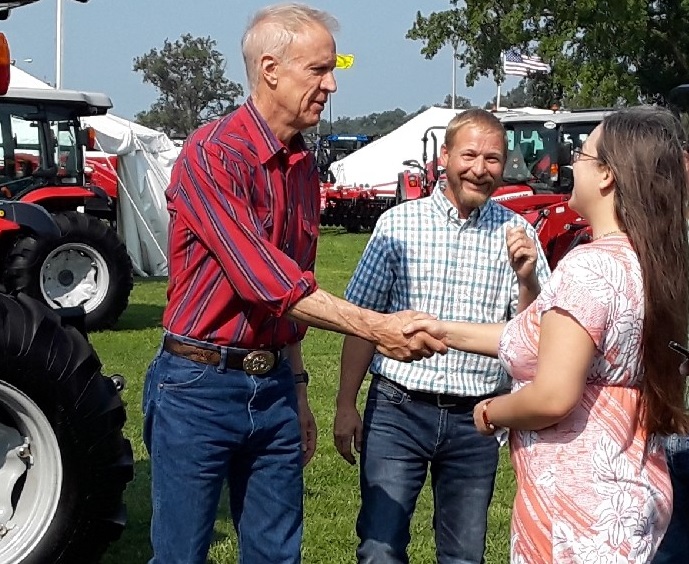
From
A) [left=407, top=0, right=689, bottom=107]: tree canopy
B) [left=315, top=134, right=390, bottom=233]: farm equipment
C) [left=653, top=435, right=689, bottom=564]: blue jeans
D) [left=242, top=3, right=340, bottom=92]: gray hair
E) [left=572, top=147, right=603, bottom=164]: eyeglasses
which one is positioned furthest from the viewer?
[left=407, top=0, right=689, bottom=107]: tree canopy

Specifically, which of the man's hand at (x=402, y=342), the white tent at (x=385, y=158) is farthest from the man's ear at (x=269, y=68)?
the white tent at (x=385, y=158)

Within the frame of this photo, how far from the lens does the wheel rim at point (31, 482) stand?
12.7 ft

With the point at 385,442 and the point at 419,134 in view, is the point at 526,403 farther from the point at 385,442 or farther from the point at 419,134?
the point at 419,134

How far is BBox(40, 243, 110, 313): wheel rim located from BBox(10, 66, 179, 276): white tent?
5.12 meters

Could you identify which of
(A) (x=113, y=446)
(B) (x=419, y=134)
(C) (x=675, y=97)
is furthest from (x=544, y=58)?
(A) (x=113, y=446)

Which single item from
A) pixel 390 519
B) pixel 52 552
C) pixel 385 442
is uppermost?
pixel 385 442

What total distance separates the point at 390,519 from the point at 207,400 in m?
0.86

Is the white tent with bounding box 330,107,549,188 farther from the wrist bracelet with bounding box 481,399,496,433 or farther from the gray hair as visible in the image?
the wrist bracelet with bounding box 481,399,496,433

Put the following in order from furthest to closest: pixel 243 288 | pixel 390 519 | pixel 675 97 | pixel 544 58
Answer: pixel 544 58 < pixel 675 97 < pixel 390 519 < pixel 243 288

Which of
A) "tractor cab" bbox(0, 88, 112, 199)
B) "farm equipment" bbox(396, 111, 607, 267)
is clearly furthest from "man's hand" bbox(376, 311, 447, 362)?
"tractor cab" bbox(0, 88, 112, 199)

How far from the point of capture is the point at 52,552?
3900 mm

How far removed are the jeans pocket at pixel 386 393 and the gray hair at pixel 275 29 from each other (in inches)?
41.5

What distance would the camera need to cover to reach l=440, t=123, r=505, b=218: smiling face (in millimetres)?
3604

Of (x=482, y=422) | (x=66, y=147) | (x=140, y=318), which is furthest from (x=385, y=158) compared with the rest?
(x=482, y=422)
